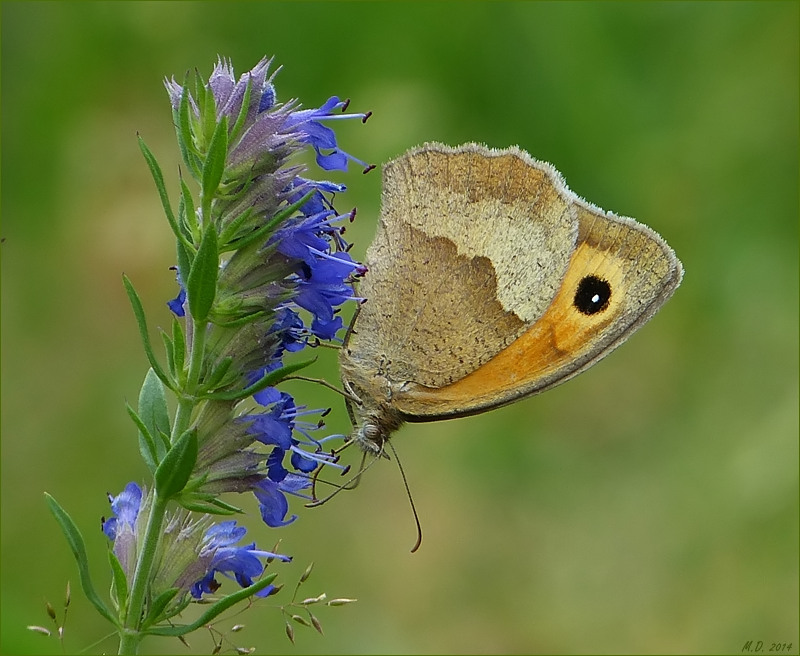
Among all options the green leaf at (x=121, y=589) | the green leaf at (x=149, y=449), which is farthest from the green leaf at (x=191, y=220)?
the green leaf at (x=121, y=589)

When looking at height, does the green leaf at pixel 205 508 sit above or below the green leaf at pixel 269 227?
below

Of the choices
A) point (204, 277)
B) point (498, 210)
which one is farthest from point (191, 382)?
point (498, 210)

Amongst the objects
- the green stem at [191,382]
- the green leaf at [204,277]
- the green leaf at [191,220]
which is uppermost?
the green leaf at [191,220]

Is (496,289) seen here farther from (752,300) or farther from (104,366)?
(752,300)

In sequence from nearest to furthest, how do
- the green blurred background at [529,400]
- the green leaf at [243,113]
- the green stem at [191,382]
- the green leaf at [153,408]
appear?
1. the green leaf at [243,113]
2. the green stem at [191,382]
3. the green leaf at [153,408]
4. the green blurred background at [529,400]

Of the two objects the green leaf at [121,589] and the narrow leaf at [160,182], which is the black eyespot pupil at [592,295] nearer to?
the narrow leaf at [160,182]

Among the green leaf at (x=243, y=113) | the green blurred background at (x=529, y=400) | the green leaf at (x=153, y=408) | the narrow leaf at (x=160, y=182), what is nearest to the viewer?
the narrow leaf at (x=160, y=182)

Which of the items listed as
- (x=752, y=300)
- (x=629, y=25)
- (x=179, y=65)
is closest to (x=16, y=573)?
(x=179, y=65)

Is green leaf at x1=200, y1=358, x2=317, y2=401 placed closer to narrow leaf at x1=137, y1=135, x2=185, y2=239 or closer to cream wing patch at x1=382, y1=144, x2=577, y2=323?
narrow leaf at x1=137, y1=135, x2=185, y2=239
